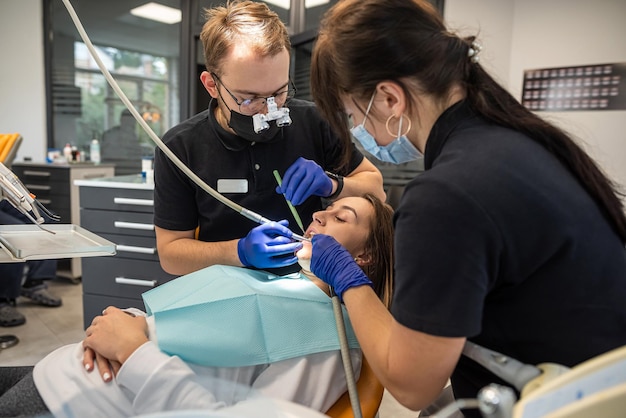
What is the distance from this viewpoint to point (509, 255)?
0.69 m

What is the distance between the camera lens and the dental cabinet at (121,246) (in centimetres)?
255

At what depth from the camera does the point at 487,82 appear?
33.5 inches

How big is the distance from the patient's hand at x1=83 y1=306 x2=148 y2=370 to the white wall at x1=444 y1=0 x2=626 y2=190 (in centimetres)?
252

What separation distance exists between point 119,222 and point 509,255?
7.74 ft

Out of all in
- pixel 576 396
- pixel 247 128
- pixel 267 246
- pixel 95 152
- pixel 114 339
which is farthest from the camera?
pixel 95 152

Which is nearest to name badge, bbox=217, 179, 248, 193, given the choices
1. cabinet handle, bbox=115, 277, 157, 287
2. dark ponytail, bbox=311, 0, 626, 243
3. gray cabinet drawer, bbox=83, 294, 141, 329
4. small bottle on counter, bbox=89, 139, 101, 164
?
Result: dark ponytail, bbox=311, 0, 626, 243

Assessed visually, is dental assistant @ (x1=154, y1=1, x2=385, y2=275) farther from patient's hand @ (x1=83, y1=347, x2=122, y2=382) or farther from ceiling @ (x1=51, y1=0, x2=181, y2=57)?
ceiling @ (x1=51, y1=0, x2=181, y2=57)

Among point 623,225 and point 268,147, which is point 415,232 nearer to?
point 623,225

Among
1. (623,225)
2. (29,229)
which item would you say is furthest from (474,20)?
(29,229)

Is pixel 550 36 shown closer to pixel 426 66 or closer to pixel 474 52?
pixel 474 52

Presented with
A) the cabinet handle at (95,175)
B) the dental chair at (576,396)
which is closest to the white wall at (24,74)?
the cabinet handle at (95,175)

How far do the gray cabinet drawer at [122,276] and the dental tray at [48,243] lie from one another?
140cm

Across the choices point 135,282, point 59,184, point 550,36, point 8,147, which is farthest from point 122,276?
point 550,36

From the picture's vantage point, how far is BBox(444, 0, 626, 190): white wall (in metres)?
2.90
